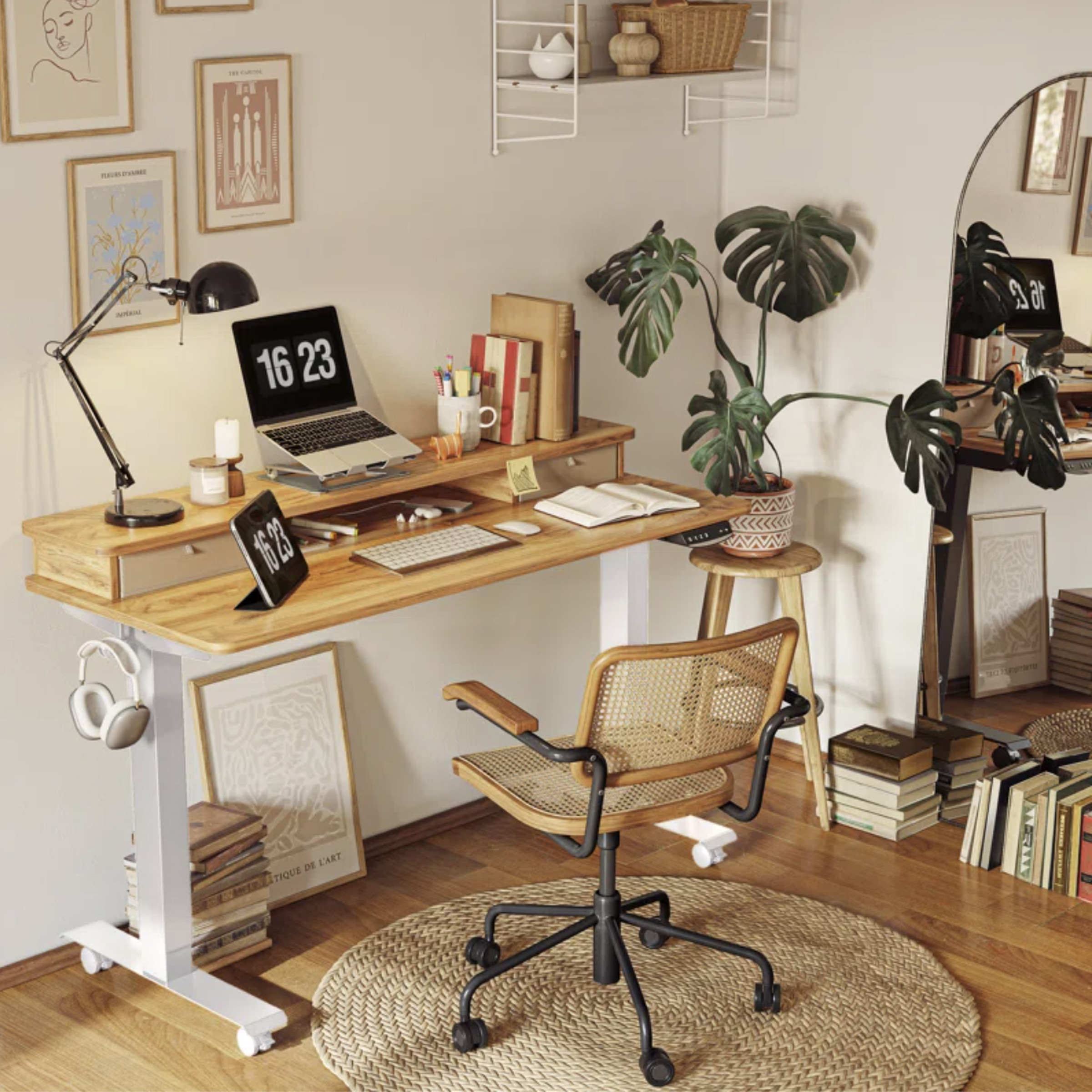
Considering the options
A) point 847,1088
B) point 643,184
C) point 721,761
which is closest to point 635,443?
point 643,184

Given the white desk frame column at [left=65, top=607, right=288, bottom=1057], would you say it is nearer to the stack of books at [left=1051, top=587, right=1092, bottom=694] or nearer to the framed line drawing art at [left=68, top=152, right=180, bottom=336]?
the framed line drawing art at [left=68, top=152, right=180, bottom=336]

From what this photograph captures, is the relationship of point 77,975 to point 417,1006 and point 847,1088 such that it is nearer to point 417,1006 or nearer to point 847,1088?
point 417,1006

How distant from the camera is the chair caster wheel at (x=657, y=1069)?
2.92m

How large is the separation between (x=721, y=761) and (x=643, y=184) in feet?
5.85

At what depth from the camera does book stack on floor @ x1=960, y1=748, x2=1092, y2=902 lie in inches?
146

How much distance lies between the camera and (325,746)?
374cm

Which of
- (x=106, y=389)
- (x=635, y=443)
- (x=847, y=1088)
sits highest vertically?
(x=106, y=389)

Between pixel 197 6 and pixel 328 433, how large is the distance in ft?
2.92

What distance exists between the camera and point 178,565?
9.95 ft

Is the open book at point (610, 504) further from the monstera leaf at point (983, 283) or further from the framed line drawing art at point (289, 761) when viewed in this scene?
the monstera leaf at point (983, 283)

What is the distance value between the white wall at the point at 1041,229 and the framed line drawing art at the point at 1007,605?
3.2 inches

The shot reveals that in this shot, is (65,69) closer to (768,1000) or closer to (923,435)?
(923,435)

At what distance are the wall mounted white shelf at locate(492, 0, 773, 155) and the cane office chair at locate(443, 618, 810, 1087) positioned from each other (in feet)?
4.31

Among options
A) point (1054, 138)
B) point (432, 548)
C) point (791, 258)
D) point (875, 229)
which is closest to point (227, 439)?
point (432, 548)
